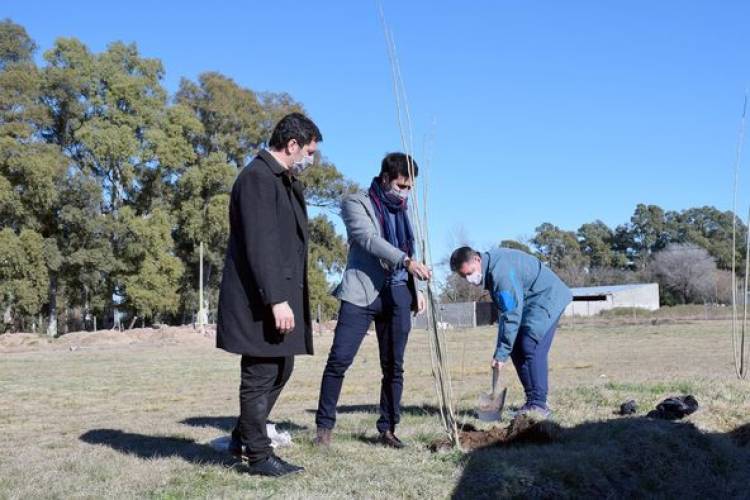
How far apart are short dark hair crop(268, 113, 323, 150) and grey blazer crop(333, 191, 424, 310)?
0.78 m

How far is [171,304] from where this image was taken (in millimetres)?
37281

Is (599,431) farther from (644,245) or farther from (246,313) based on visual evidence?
(644,245)

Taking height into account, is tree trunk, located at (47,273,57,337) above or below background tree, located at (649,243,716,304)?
below

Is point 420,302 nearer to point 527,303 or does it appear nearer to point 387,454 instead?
point 387,454

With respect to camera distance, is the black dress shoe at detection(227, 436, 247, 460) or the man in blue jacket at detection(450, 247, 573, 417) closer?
the black dress shoe at detection(227, 436, 247, 460)

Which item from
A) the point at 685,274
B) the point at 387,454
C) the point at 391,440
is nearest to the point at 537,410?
the point at 391,440

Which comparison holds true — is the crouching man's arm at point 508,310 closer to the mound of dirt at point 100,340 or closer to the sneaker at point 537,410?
the sneaker at point 537,410

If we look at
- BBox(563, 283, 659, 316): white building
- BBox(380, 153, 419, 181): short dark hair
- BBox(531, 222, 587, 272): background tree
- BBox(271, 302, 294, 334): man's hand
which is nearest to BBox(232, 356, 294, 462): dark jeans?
BBox(271, 302, 294, 334): man's hand

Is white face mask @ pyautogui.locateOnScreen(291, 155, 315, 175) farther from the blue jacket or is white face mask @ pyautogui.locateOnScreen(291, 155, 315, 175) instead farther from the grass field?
the blue jacket

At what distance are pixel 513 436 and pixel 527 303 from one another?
5.06ft

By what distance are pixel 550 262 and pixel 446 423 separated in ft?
267

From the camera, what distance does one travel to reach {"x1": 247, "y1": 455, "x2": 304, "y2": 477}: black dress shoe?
13.3 ft

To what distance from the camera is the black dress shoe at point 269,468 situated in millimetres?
4039

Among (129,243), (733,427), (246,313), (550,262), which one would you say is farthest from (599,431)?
(550,262)
